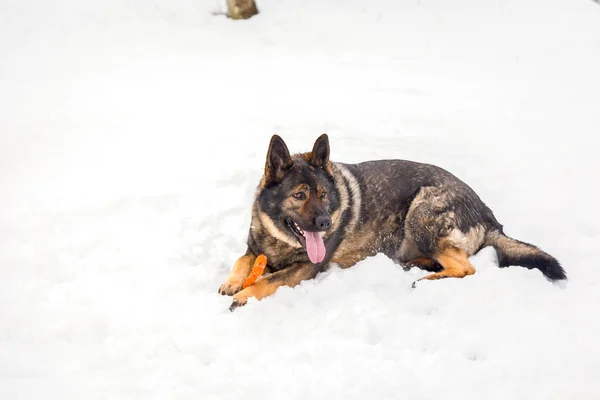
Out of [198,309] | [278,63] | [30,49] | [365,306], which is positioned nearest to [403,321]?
[365,306]

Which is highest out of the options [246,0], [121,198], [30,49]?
[246,0]

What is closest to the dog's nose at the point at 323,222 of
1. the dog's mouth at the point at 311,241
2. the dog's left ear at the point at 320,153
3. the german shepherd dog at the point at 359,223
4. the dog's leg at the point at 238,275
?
the german shepherd dog at the point at 359,223

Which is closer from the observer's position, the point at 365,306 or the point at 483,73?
the point at 365,306

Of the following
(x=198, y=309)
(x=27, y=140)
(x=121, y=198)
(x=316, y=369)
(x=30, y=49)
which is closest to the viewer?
(x=316, y=369)

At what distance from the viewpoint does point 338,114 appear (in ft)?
29.9

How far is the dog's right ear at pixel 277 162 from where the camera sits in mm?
5034

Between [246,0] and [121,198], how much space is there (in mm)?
7196

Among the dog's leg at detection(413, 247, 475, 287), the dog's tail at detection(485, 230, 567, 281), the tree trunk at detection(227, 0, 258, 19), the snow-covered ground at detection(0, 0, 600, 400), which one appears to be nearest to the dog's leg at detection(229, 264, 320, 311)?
the snow-covered ground at detection(0, 0, 600, 400)

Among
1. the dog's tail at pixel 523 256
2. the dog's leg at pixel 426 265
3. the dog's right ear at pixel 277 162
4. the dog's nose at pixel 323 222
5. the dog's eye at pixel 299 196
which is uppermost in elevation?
the dog's right ear at pixel 277 162

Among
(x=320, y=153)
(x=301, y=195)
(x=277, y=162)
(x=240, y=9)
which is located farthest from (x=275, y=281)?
(x=240, y=9)

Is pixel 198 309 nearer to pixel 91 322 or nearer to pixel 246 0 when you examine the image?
pixel 91 322

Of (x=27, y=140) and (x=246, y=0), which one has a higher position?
(x=246, y=0)

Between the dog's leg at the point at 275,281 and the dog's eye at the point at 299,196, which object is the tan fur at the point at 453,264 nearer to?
the dog's leg at the point at 275,281

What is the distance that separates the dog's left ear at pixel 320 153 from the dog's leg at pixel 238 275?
112cm
